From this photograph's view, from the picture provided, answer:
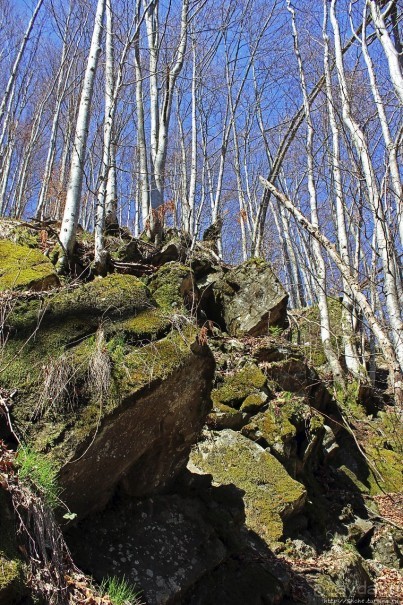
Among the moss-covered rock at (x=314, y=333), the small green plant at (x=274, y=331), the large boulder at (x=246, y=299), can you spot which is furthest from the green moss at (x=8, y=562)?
the moss-covered rock at (x=314, y=333)

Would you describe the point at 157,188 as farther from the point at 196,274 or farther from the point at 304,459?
the point at 304,459

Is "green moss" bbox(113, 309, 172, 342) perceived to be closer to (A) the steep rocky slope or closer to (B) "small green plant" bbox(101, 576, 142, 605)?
(A) the steep rocky slope

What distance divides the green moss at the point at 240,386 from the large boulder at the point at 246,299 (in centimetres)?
139

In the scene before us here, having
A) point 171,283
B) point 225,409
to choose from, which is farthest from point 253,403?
point 171,283

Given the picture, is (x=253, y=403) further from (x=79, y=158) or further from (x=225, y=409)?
(x=79, y=158)

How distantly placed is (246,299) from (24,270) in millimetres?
4202

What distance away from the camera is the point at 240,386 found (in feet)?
20.4

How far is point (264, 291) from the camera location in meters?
8.21

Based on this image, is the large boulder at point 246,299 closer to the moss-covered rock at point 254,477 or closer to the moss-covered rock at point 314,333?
the moss-covered rock at point 314,333

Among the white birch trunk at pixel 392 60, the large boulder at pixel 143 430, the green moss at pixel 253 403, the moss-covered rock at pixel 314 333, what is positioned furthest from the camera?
the moss-covered rock at pixel 314 333

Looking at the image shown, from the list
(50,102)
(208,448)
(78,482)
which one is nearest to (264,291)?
(208,448)

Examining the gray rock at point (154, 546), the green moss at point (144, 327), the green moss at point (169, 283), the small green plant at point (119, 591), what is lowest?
the small green plant at point (119, 591)

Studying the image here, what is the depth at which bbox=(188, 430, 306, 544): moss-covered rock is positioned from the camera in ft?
15.9

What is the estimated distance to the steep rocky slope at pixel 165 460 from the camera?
2.99 m
